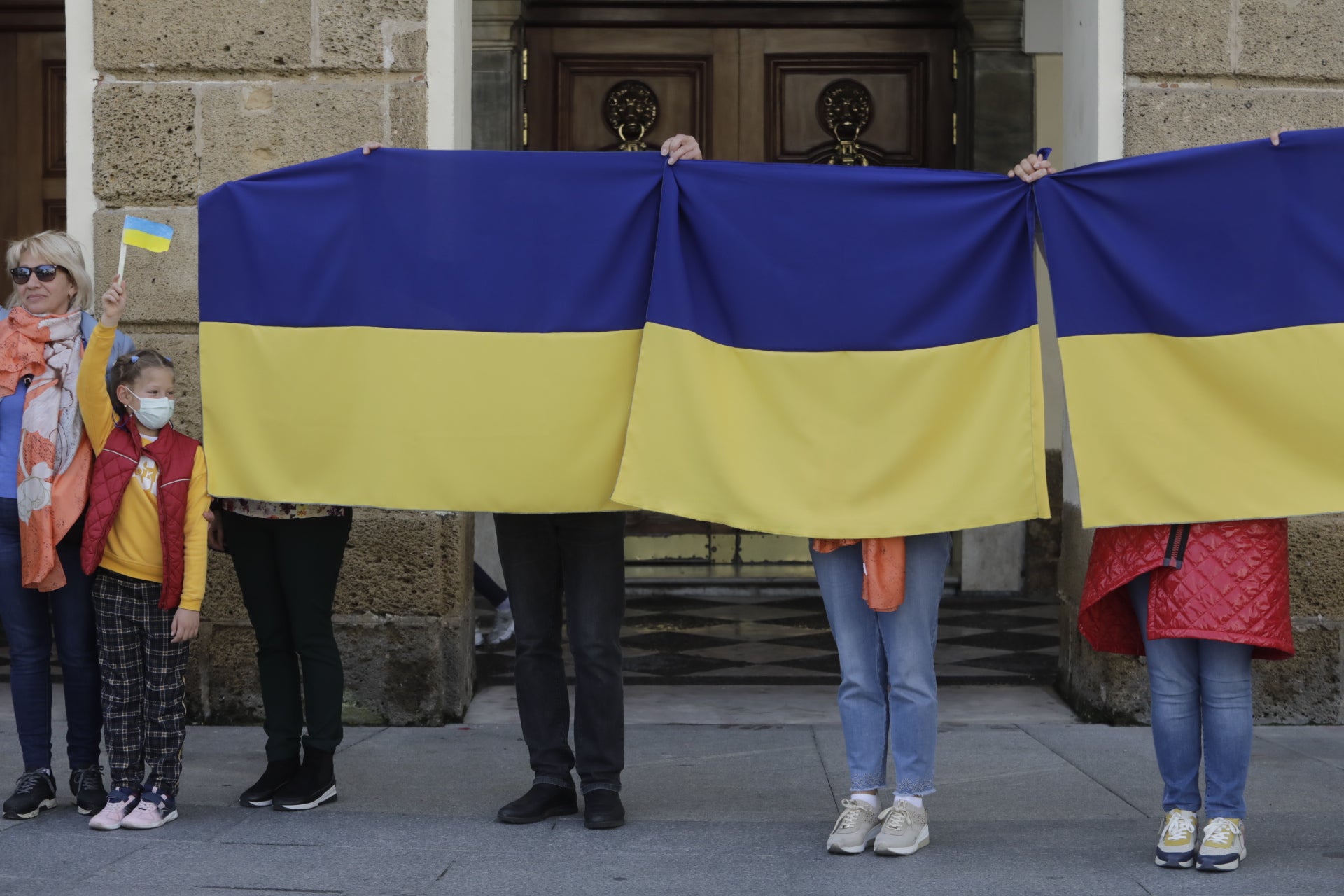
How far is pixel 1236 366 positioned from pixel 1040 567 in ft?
17.2

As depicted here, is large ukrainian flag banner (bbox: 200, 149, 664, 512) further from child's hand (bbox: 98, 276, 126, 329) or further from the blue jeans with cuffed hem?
the blue jeans with cuffed hem

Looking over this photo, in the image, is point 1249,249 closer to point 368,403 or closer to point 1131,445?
point 1131,445

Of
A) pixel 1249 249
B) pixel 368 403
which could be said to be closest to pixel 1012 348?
pixel 1249 249

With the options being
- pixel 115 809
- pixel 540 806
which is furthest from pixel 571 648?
pixel 115 809

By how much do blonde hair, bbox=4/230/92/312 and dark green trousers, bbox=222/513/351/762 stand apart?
29.1 inches

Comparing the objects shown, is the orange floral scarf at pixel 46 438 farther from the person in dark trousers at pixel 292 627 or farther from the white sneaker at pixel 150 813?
the white sneaker at pixel 150 813

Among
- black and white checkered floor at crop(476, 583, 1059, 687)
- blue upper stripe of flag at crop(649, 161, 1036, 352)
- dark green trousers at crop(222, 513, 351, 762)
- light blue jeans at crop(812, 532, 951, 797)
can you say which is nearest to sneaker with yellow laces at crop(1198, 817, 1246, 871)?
light blue jeans at crop(812, 532, 951, 797)

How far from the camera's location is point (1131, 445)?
3559 mm

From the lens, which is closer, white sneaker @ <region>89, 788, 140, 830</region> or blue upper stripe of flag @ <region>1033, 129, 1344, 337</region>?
blue upper stripe of flag @ <region>1033, 129, 1344, 337</region>

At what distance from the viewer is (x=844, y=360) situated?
365 cm

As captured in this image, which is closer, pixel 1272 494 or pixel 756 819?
pixel 1272 494

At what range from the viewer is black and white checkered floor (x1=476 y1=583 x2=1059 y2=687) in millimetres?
6156

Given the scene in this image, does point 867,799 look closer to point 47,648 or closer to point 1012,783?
point 1012,783

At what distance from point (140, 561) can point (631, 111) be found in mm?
5376
